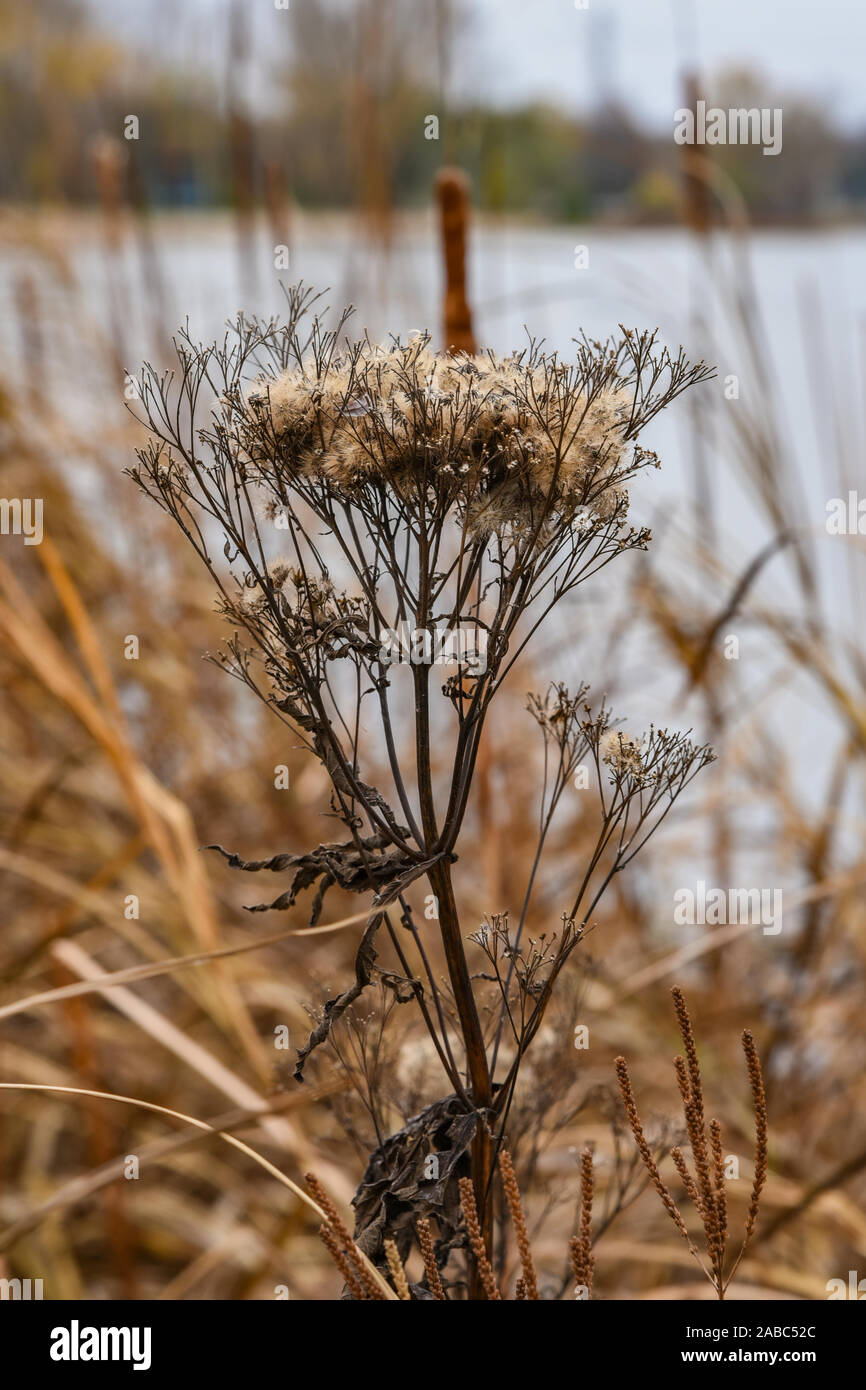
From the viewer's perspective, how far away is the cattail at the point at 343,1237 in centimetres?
30

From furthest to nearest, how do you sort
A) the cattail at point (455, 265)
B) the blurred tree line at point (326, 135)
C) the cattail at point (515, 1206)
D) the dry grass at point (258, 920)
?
1. the blurred tree line at point (326, 135)
2. the dry grass at point (258, 920)
3. the cattail at point (455, 265)
4. the cattail at point (515, 1206)

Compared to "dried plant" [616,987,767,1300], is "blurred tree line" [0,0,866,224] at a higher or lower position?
higher

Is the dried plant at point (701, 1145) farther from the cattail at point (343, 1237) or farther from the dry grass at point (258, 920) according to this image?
the dry grass at point (258, 920)

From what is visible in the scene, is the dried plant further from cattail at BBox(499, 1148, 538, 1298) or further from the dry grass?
the dry grass

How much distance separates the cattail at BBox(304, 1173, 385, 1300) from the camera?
0.97 ft

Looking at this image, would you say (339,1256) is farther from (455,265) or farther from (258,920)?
(258,920)

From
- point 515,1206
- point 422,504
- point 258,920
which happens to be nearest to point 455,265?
point 422,504

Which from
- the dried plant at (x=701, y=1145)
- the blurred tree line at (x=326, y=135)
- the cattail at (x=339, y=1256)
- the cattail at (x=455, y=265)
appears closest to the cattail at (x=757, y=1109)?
the dried plant at (x=701, y=1145)

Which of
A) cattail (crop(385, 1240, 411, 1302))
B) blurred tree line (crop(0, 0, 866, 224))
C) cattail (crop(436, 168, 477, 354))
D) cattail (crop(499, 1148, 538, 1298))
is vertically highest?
blurred tree line (crop(0, 0, 866, 224))

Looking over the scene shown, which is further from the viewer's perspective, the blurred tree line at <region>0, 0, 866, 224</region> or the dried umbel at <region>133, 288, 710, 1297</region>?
the blurred tree line at <region>0, 0, 866, 224</region>

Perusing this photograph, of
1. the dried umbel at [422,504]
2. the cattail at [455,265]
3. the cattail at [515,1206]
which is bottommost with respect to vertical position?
the cattail at [515,1206]

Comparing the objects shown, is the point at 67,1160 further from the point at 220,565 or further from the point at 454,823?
the point at 454,823

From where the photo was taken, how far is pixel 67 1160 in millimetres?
1542

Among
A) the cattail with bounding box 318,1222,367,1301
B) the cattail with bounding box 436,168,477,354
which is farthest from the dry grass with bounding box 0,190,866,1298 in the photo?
the cattail with bounding box 318,1222,367,1301
